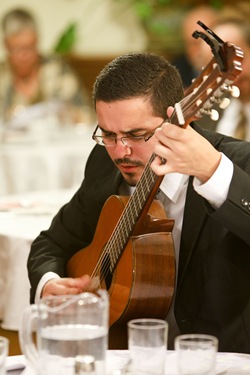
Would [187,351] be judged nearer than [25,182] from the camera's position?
Yes

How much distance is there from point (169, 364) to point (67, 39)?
23.3ft

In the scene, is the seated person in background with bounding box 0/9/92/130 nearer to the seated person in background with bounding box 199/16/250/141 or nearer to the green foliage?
the green foliage

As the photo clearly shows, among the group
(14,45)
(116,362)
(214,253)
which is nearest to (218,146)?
(214,253)

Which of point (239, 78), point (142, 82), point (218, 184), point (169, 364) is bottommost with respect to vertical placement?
point (169, 364)

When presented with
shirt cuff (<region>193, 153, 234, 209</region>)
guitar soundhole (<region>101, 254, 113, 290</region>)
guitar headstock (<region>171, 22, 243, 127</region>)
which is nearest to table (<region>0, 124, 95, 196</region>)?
guitar soundhole (<region>101, 254, 113, 290</region>)

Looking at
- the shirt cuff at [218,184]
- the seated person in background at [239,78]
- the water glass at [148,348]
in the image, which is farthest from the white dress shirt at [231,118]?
the water glass at [148,348]

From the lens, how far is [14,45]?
7.10m

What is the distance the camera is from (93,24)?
28.6ft

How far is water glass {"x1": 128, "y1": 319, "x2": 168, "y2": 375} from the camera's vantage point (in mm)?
1438

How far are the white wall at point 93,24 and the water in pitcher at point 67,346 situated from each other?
7320 mm

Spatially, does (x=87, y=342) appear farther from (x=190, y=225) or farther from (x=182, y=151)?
(x=190, y=225)

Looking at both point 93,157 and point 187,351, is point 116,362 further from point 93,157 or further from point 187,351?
point 93,157

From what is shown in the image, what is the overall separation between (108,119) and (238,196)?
1.40 feet

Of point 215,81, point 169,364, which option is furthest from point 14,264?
point 215,81
